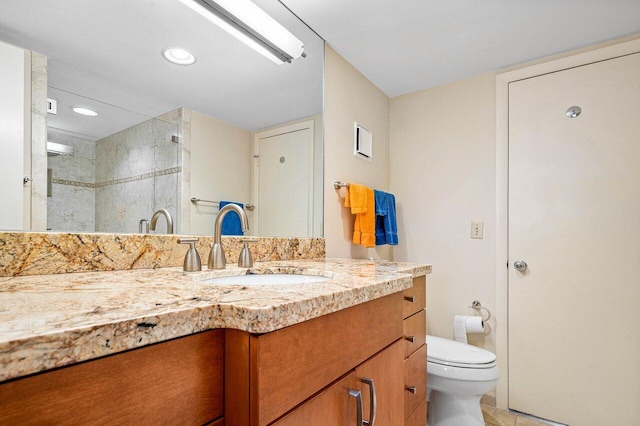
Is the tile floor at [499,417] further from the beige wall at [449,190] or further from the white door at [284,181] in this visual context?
the white door at [284,181]

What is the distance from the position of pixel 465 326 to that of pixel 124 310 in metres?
1.96

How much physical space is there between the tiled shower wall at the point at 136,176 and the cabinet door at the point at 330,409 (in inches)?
28.5

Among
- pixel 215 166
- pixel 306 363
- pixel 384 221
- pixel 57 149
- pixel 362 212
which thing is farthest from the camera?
pixel 384 221

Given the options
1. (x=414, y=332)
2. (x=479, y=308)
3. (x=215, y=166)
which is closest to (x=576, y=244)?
(x=479, y=308)

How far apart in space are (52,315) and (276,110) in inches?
50.0

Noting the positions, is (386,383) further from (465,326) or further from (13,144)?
(465,326)

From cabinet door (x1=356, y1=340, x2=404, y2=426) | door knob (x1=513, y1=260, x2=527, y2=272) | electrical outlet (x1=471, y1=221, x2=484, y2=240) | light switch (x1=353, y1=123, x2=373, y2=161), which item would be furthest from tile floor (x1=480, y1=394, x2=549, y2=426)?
light switch (x1=353, y1=123, x2=373, y2=161)

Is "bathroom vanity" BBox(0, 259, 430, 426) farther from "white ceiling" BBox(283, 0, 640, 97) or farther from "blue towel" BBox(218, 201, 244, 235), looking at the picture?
"white ceiling" BBox(283, 0, 640, 97)

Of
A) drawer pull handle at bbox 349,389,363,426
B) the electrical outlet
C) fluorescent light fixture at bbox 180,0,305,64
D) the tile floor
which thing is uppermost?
fluorescent light fixture at bbox 180,0,305,64

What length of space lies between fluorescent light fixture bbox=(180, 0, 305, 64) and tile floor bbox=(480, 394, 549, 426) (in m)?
2.21

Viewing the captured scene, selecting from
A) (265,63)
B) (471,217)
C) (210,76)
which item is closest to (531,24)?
(471,217)

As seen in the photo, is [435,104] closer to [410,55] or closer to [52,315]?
[410,55]

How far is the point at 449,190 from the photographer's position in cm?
219

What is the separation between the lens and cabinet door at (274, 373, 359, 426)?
0.57m
